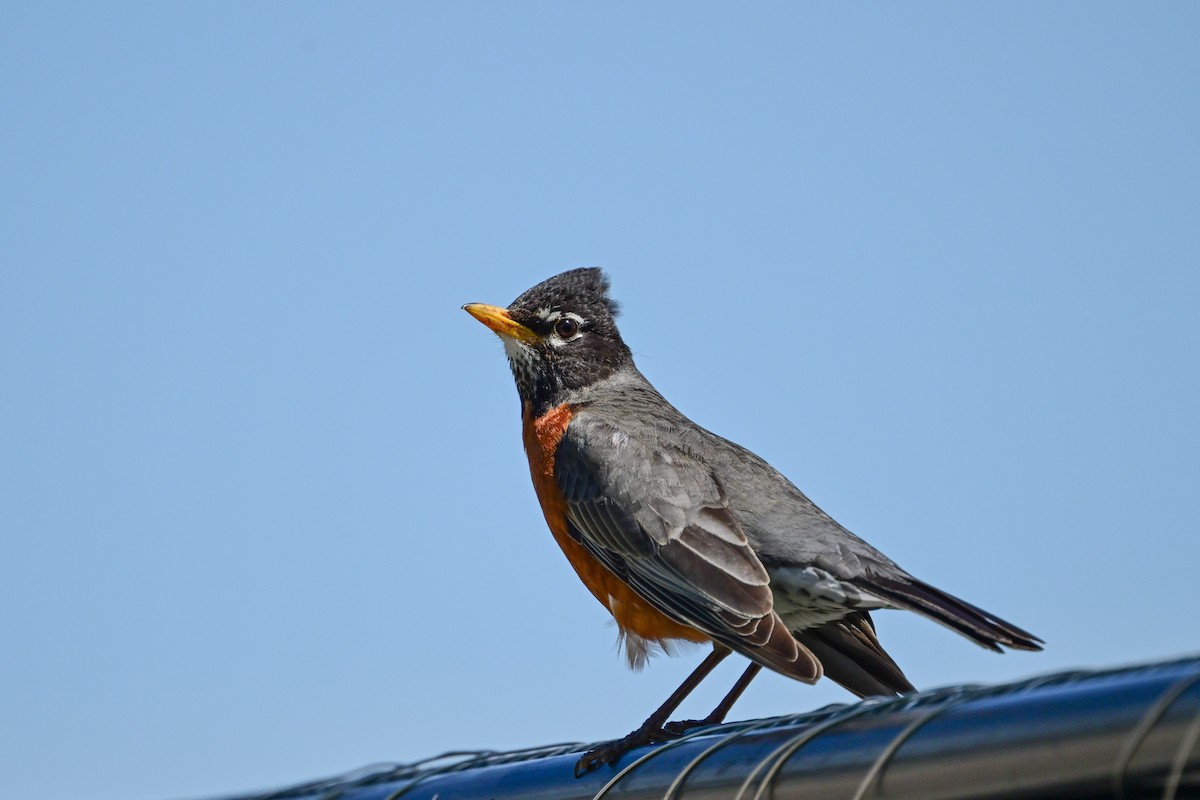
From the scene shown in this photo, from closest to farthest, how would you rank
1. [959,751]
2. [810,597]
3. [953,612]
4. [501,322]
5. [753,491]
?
[959,751] < [953,612] < [810,597] < [753,491] < [501,322]

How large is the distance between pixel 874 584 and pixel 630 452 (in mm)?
1538

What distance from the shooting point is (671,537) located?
5.91 m

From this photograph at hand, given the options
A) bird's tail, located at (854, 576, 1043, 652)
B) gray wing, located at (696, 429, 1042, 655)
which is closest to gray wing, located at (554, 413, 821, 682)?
gray wing, located at (696, 429, 1042, 655)

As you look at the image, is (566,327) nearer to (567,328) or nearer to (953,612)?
(567,328)

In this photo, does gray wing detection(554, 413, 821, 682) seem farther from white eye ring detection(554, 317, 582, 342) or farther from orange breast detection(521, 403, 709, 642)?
white eye ring detection(554, 317, 582, 342)

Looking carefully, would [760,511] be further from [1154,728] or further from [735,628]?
[1154,728]

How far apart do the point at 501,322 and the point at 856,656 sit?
303 centimetres

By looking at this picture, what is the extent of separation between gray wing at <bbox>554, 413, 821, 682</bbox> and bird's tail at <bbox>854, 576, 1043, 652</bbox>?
1.29ft

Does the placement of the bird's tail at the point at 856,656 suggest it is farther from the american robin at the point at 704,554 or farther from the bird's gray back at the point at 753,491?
the bird's gray back at the point at 753,491

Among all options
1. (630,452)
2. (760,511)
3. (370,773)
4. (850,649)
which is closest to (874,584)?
(850,649)

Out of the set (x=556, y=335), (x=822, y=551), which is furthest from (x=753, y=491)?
(x=556, y=335)

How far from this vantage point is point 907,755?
192 cm

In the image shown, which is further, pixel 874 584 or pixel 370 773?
pixel 874 584

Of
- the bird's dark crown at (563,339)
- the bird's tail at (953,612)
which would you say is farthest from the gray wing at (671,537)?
the bird's dark crown at (563,339)
